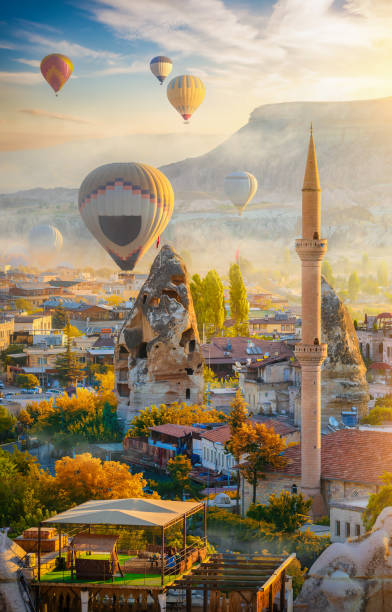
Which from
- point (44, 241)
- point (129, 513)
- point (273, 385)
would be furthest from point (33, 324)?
point (44, 241)

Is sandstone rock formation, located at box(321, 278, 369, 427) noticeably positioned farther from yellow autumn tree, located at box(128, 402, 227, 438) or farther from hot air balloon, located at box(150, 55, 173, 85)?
hot air balloon, located at box(150, 55, 173, 85)

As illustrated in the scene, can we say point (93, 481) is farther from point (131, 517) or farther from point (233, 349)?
point (233, 349)

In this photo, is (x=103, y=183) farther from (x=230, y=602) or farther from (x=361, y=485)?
(x=230, y=602)

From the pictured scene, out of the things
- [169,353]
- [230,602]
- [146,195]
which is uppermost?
[146,195]

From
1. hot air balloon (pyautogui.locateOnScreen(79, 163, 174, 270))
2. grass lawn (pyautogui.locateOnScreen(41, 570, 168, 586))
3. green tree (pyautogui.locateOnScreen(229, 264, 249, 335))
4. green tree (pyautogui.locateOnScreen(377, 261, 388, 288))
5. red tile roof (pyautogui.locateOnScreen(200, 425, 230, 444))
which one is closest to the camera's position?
grass lawn (pyautogui.locateOnScreen(41, 570, 168, 586))

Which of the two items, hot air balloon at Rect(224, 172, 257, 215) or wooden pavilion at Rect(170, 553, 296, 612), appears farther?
hot air balloon at Rect(224, 172, 257, 215)

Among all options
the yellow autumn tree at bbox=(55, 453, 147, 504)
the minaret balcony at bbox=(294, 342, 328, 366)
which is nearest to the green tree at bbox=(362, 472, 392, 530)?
the yellow autumn tree at bbox=(55, 453, 147, 504)

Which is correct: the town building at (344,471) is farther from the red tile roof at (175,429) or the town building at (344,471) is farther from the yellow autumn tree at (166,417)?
the yellow autumn tree at (166,417)

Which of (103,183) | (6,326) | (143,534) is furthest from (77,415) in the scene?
(6,326)
